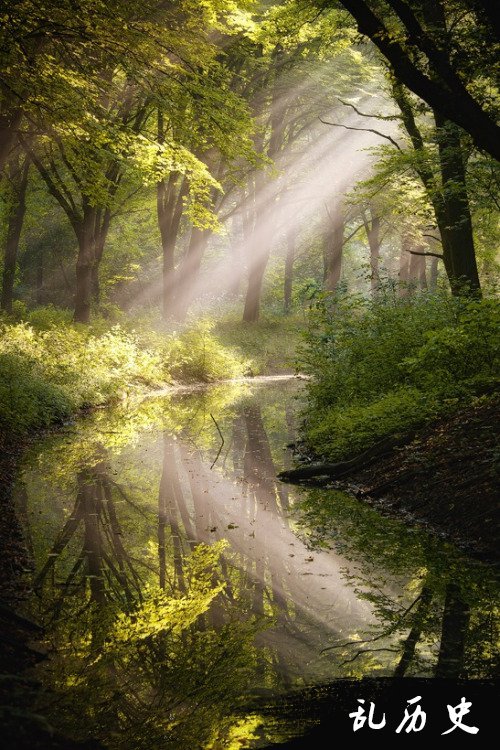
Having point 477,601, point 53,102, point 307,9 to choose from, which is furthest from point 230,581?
point 307,9

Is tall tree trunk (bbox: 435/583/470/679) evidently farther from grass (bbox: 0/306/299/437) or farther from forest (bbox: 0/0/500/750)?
grass (bbox: 0/306/299/437)

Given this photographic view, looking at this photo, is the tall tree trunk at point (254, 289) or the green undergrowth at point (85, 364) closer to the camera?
the green undergrowth at point (85, 364)

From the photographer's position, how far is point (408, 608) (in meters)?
5.00

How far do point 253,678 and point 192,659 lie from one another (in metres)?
0.44

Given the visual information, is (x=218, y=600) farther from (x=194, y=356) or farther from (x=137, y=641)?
(x=194, y=356)

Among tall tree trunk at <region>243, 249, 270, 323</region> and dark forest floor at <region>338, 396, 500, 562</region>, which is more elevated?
tall tree trunk at <region>243, 249, 270, 323</region>

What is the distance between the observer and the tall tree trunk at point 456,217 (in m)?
13.8

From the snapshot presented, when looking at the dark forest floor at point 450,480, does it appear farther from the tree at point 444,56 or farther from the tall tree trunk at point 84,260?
the tall tree trunk at point 84,260

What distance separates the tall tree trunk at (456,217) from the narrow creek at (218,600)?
7867mm

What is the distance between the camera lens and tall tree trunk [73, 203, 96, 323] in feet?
78.3

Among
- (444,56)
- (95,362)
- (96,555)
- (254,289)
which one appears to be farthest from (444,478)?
(254,289)

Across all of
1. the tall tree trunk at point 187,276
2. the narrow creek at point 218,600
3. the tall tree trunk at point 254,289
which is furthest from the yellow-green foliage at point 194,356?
the narrow creek at point 218,600

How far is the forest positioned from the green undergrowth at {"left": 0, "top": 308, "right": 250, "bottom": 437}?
127mm

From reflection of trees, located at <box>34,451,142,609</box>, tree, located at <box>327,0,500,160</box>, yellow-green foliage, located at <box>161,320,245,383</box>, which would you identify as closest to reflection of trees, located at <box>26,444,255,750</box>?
reflection of trees, located at <box>34,451,142,609</box>
